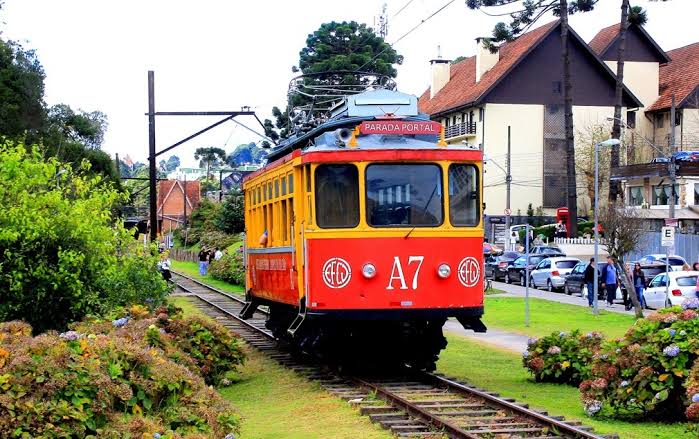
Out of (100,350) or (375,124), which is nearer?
(100,350)

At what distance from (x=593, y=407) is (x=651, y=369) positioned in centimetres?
83

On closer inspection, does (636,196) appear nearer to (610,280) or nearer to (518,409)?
(610,280)

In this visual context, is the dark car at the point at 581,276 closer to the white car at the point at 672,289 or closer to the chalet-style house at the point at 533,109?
the white car at the point at 672,289

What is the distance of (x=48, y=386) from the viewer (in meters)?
8.82

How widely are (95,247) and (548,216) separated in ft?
198

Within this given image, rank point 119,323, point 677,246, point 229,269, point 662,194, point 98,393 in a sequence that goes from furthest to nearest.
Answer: point 662,194
point 677,246
point 229,269
point 119,323
point 98,393

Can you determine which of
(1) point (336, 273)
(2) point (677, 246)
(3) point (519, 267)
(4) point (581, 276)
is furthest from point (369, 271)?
(2) point (677, 246)

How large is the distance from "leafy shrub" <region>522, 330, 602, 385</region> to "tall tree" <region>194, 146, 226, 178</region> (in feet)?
385

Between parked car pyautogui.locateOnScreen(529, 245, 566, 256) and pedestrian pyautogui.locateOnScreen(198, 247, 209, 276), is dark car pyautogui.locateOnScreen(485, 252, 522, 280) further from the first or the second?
pedestrian pyautogui.locateOnScreen(198, 247, 209, 276)

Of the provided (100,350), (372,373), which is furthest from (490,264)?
(100,350)

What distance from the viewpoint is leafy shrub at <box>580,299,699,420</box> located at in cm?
1230

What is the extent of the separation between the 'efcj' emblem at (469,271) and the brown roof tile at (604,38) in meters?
65.7

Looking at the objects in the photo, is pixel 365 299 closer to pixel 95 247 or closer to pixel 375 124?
pixel 375 124

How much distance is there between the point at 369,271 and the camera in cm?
1514
